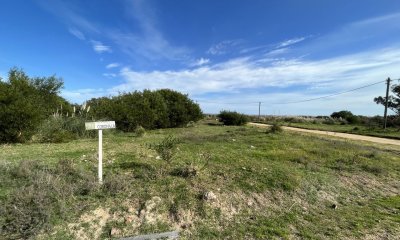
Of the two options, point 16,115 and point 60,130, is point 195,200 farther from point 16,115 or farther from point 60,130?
point 60,130

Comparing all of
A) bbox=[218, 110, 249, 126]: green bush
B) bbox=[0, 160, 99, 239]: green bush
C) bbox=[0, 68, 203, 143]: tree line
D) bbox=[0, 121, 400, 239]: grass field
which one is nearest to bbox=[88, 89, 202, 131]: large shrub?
bbox=[0, 68, 203, 143]: tree line

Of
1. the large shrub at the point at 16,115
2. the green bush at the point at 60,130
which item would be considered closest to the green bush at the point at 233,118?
the green bush at the point at 60,130

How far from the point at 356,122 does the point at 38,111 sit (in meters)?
36.0

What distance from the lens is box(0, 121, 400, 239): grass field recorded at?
14.0 ft

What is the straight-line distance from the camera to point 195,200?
5.09 m

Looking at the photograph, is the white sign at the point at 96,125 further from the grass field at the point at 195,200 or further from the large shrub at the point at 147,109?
the large shrub at the point at 147,109

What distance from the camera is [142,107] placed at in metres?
18.6

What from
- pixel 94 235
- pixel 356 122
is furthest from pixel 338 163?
pixel 356 122

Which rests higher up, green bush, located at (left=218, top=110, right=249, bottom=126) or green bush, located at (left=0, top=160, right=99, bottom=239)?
green bush, located at (left=218, top=110, right=249, bottom=126)

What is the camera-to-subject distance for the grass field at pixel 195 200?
168 inches

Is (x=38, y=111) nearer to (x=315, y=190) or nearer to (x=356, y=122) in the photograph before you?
(x=315, y=190)

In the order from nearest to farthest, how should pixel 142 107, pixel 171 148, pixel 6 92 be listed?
pixel 171 148
pixel 6 92
pixel 142 107

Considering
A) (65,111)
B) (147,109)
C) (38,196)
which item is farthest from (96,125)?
(147,109)

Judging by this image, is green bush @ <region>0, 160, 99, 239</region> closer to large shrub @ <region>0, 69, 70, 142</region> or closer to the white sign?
the white sign
